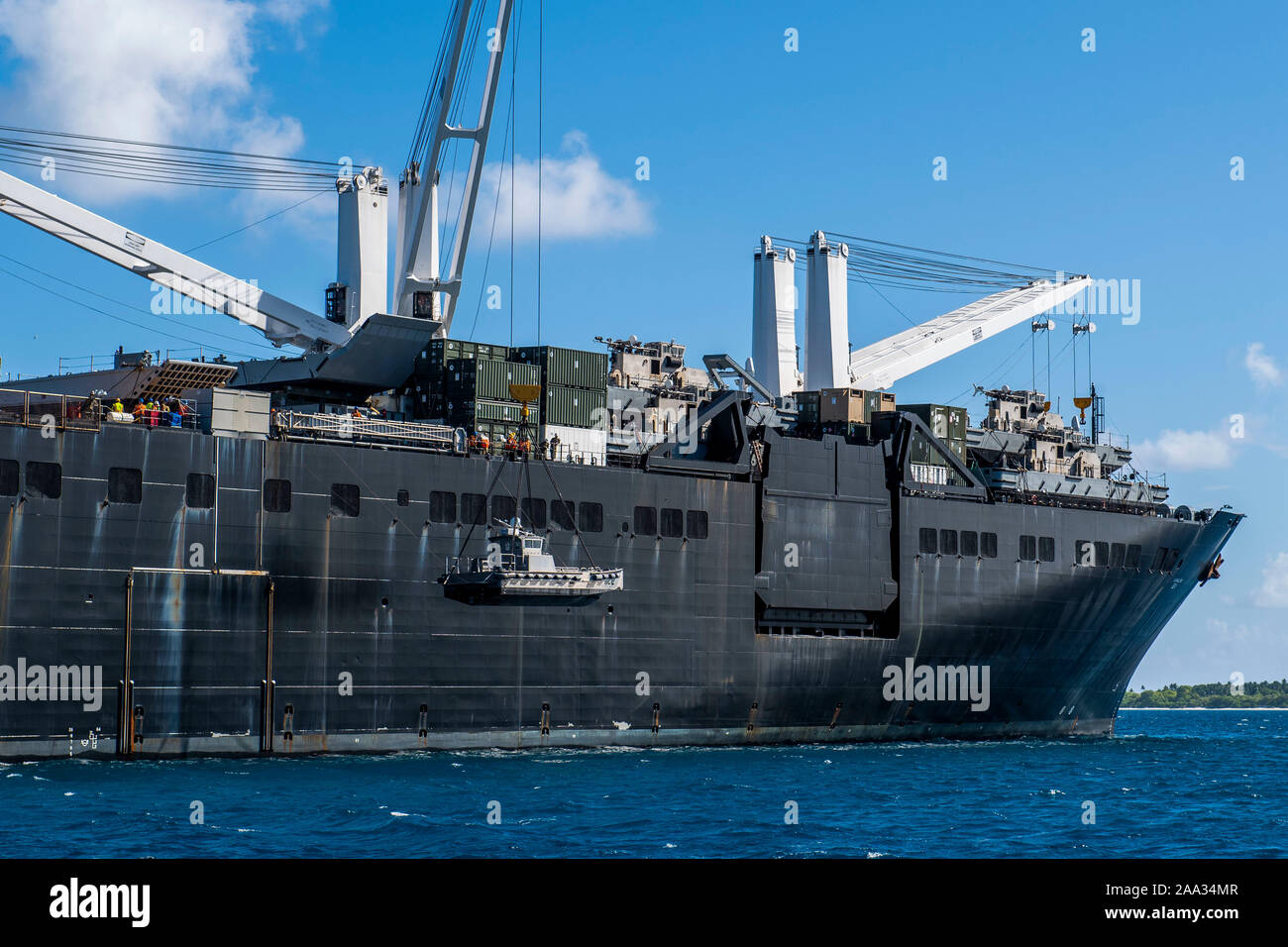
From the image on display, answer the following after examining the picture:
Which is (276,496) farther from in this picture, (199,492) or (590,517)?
(590,517)

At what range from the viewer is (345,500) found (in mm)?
41312

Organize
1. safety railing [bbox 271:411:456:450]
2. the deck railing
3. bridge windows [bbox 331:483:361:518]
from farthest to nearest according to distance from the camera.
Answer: safety railing [bbox 271:411:456:450]
bridge windows [bbox 331:483:361:518]
the deck railing

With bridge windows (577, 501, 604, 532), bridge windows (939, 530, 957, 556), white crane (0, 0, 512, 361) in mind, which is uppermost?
white crane (0, 0, 512, 361)

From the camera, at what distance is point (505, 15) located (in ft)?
175

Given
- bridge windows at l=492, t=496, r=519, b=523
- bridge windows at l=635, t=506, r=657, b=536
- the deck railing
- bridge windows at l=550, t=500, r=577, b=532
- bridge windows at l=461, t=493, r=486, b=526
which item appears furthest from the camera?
bridge windows at l=635, t=506, r=657, b=536

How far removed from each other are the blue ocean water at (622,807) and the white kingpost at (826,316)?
22713 mm

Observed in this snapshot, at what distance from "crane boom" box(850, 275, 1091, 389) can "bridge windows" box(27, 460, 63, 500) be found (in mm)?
39271

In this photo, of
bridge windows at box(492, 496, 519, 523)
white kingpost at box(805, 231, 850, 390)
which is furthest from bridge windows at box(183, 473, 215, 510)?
white kingpost at box(805, 231, 850, 390)

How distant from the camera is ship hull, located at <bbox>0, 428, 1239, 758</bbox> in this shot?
3766 centimetres

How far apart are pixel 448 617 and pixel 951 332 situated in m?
36.6

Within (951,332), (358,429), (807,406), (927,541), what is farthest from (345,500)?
(951,332)

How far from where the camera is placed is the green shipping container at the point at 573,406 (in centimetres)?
4975

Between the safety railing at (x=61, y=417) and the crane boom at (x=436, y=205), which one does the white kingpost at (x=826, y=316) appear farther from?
the safety railing at (x=61, y=417)

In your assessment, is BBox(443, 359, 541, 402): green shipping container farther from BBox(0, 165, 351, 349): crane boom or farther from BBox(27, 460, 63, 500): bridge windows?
BBox(27, 460, 63, 500): bridge windows
